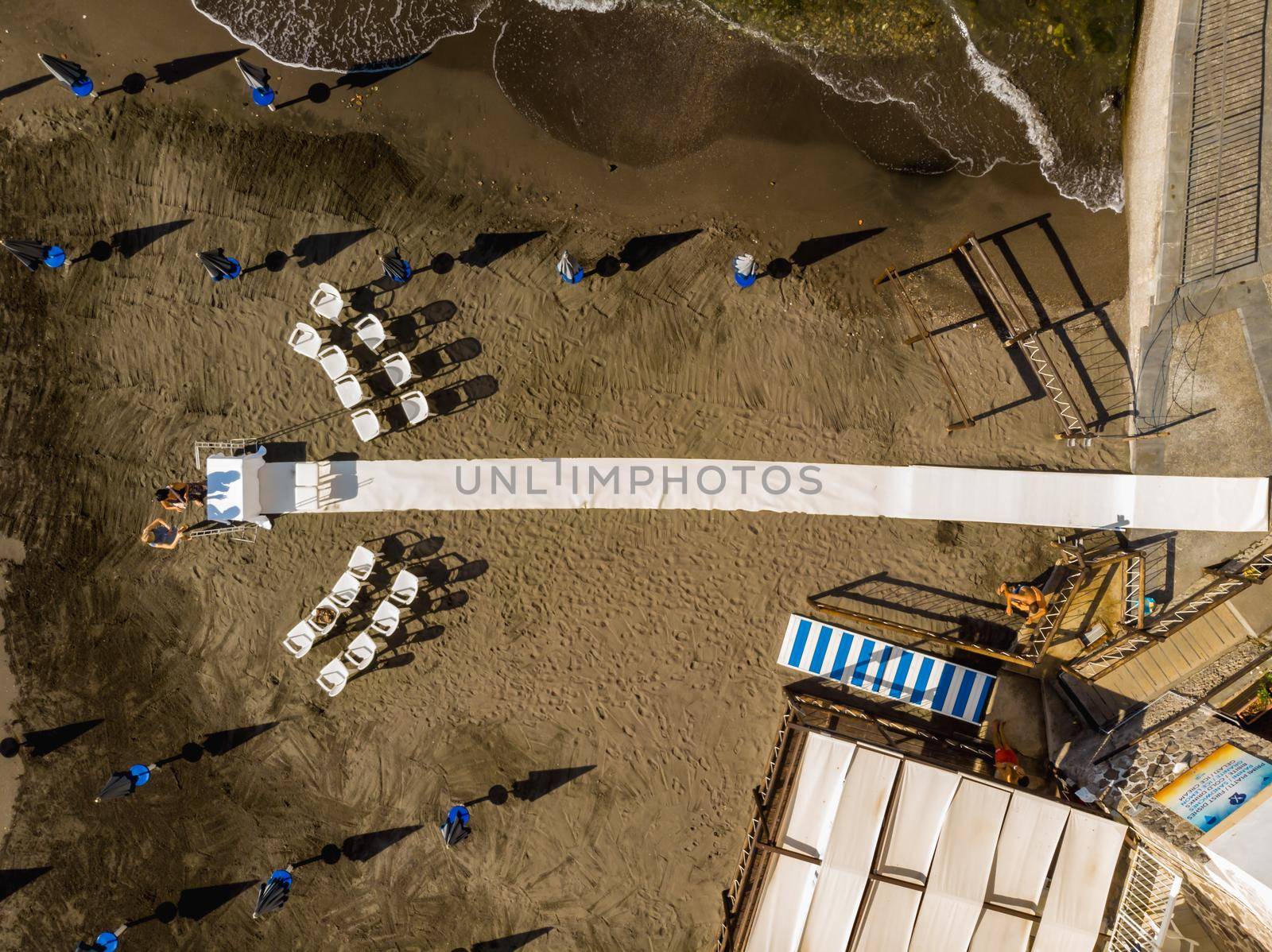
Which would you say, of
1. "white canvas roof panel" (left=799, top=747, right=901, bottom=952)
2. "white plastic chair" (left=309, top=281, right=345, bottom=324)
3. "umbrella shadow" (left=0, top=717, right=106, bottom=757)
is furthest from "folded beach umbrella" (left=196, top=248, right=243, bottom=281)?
"white canvas roof panel" (left=799, top=747, right=901, bottom=952)

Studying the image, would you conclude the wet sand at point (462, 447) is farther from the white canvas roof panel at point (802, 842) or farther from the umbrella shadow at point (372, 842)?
the white canvas roof panel at point (802, 842)

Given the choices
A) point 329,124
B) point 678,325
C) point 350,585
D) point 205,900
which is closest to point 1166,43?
point 678,325

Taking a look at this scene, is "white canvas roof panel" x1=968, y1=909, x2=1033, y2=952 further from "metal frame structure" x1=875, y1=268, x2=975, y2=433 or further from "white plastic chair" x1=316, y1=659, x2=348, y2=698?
"white plastic chair" x1=316, y1=659, x2=348, y2=698

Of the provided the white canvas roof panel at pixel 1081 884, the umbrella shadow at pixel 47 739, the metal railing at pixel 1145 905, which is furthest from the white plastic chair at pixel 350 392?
the metal railing at pixel 1145 905

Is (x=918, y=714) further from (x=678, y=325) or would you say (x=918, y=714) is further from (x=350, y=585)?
(x=350, y=585)

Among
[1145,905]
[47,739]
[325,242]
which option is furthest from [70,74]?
[1145,905]

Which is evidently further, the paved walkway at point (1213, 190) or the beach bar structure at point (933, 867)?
the paved walkway at point (1213, 190)

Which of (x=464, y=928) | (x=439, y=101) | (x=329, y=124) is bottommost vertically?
(x=464, y=928)
